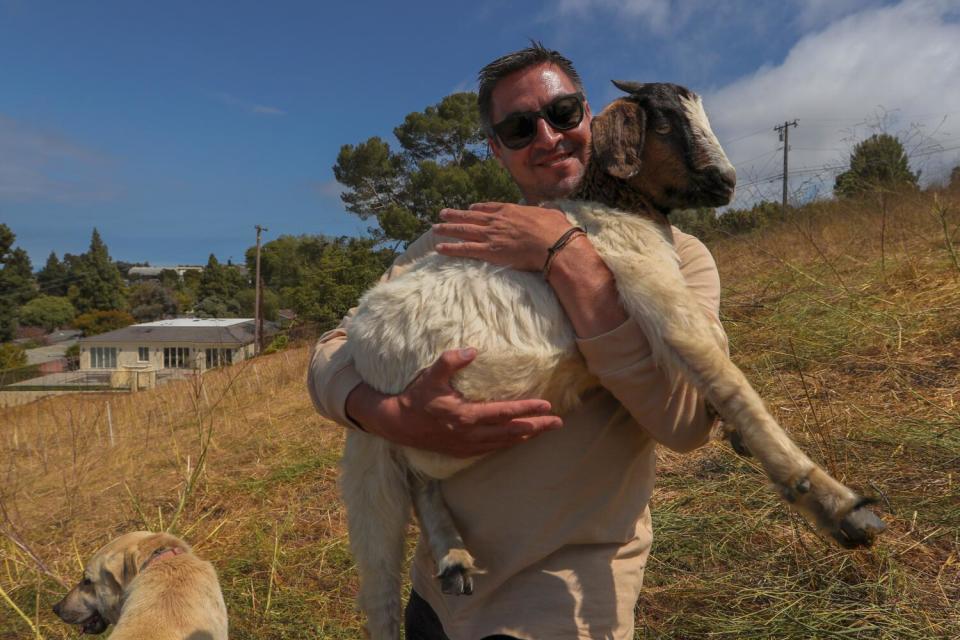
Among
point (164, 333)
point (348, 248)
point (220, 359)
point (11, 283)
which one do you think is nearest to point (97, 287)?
point (11, 283)

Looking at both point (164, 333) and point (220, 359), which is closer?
point (220, 359)

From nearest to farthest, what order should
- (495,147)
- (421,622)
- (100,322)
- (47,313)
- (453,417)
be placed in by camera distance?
(453,417) < (421,622) < (495,147) < (47,313) < (100,322)

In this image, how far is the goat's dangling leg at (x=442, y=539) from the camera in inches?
69.5

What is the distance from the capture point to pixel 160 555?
3.74 meters

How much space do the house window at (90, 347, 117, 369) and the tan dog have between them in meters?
59.5

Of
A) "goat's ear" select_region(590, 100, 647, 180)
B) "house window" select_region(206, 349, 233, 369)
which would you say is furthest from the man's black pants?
"house window" select_region(206, 349, 233, 369)

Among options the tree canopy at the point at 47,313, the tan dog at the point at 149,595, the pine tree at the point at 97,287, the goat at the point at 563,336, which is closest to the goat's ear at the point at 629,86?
the goat at the point at 563,336

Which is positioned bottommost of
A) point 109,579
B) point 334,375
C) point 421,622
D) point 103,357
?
point 109,579

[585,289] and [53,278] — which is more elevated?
[53,278]

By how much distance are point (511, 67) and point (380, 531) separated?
1991 millimetres

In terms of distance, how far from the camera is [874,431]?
3820 millimetres

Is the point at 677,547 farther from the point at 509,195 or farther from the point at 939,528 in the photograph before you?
the point at 509,195

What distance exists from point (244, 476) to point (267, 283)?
217 feet

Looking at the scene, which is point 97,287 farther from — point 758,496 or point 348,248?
point 758,496
